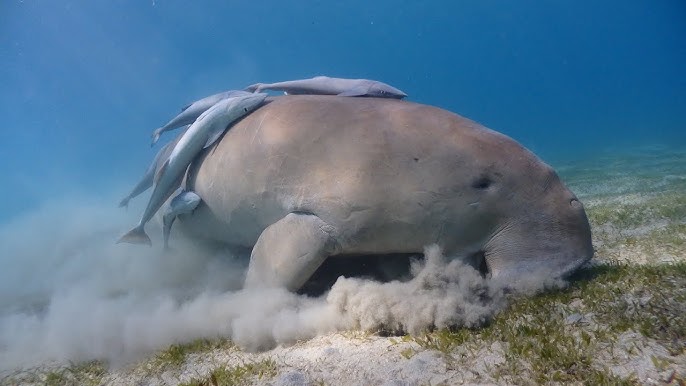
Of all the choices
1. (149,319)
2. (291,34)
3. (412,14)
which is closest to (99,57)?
(291,34)

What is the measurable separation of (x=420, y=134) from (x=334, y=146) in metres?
0.77

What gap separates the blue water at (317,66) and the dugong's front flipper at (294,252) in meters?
25.7

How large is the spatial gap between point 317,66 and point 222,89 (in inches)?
3526

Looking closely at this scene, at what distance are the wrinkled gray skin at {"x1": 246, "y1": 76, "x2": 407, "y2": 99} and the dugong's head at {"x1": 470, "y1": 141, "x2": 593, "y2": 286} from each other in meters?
2.13

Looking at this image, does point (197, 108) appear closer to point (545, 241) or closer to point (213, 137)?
point (213, 137)

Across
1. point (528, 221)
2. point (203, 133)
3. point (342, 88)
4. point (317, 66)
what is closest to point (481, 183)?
point (528, 221)

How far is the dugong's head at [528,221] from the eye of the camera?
9.59 ft

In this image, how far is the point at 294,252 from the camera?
132 inches

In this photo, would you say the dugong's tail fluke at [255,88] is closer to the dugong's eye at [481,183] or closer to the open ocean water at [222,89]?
the open ocean water at [222,89]

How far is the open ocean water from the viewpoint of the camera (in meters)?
4.75

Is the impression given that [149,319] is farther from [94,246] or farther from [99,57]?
[99,57]

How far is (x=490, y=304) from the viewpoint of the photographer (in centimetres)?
280

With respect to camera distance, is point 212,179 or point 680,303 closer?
point 680,303

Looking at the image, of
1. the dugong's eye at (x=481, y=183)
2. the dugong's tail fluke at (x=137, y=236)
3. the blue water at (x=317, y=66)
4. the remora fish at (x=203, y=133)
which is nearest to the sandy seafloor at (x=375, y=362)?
the dugong's eye at (x=481, y=183)
